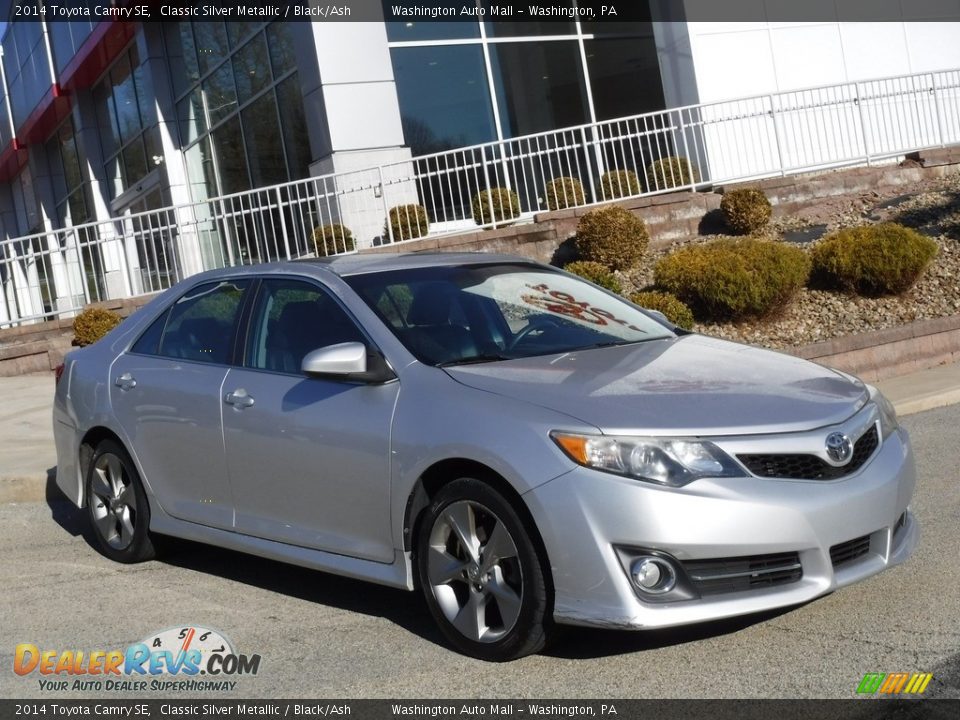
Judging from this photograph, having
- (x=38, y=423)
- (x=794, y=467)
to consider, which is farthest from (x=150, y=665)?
(x=38, y=423)

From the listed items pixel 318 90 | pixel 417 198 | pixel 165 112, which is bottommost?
pixel 417 198

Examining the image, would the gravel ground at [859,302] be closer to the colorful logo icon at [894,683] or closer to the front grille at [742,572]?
the front grille at [742,572]

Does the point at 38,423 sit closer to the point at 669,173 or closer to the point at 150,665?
the point at 150,665

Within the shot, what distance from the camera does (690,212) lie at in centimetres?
1608

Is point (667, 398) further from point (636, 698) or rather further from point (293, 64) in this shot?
point (293, 64)

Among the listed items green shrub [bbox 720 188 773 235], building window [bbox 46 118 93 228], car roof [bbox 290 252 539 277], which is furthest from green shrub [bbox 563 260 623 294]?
building window [bbox 46 118 93 228]

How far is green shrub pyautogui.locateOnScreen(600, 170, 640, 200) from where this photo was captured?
16.9 metres

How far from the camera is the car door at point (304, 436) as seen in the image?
4953mm

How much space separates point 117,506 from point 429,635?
7.81 feet

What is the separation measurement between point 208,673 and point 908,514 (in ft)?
9.51

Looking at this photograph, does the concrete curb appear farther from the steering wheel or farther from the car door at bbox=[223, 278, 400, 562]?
the steering wheel

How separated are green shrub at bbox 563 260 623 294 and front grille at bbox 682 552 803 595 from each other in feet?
29.1

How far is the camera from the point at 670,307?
39.6 ft

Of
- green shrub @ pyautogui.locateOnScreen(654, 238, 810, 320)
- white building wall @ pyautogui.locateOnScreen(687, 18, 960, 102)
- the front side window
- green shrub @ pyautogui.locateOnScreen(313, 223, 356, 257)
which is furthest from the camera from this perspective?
white building wall @ pyautogui.locateOnScreen(687, 18, 960, 102)
